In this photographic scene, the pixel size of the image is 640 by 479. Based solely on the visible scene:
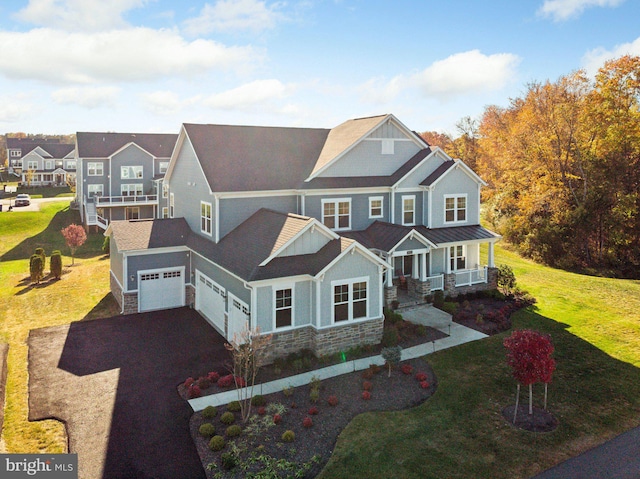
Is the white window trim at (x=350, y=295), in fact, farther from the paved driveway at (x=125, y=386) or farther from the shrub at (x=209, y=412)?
the shrub at (x=209, y=412)

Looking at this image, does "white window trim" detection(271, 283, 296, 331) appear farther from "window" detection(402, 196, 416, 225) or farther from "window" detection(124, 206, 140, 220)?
"window" detection(124, 206, 140, 220)

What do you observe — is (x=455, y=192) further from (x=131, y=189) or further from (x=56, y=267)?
(x=131, y=189)

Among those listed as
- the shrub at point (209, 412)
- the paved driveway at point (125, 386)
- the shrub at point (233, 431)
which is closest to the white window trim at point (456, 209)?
the paved driveway at point (125, 386)

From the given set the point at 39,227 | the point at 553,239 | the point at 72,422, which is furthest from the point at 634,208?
the point at 39,227

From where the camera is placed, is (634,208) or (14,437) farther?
(634,208)

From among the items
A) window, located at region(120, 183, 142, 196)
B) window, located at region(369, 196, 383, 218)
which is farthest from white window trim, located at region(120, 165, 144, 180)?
window, located at region(369, 196, 383, 218)

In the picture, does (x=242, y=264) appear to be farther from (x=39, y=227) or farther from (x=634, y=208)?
(x=39, y=227)
